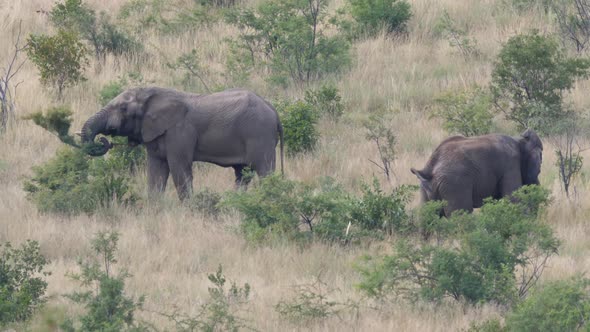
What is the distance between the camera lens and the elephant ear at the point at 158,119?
45.2 ft

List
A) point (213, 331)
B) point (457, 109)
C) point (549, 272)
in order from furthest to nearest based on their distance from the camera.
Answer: point (457, 109) < point (549, 272) < point (213, 331)

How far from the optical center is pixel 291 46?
18.8 metres

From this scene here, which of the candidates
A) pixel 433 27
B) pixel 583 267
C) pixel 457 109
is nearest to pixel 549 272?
pixel 583 267

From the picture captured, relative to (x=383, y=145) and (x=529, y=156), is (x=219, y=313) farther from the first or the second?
(x=383, y=145)

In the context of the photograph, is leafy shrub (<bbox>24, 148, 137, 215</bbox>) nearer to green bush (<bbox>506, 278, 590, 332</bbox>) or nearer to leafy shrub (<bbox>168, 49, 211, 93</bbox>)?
leafy shrub (<bbox>168, 49, 211, 93</bbox>)

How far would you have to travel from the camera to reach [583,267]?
34.9 ft

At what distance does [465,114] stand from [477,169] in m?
3.88

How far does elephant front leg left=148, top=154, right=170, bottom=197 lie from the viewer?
13.9 m

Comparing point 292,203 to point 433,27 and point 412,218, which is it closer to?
point 412,218

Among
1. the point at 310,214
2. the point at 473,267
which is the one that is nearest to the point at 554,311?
the point at 473,267

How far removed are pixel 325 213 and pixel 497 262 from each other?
8.83 feet

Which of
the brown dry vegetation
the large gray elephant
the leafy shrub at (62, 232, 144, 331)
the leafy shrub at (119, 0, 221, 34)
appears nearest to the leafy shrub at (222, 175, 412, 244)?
the brown dry vegetation

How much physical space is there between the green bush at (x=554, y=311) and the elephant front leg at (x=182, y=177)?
19.1ft

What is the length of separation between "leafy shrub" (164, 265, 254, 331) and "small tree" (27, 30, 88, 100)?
8976mm
